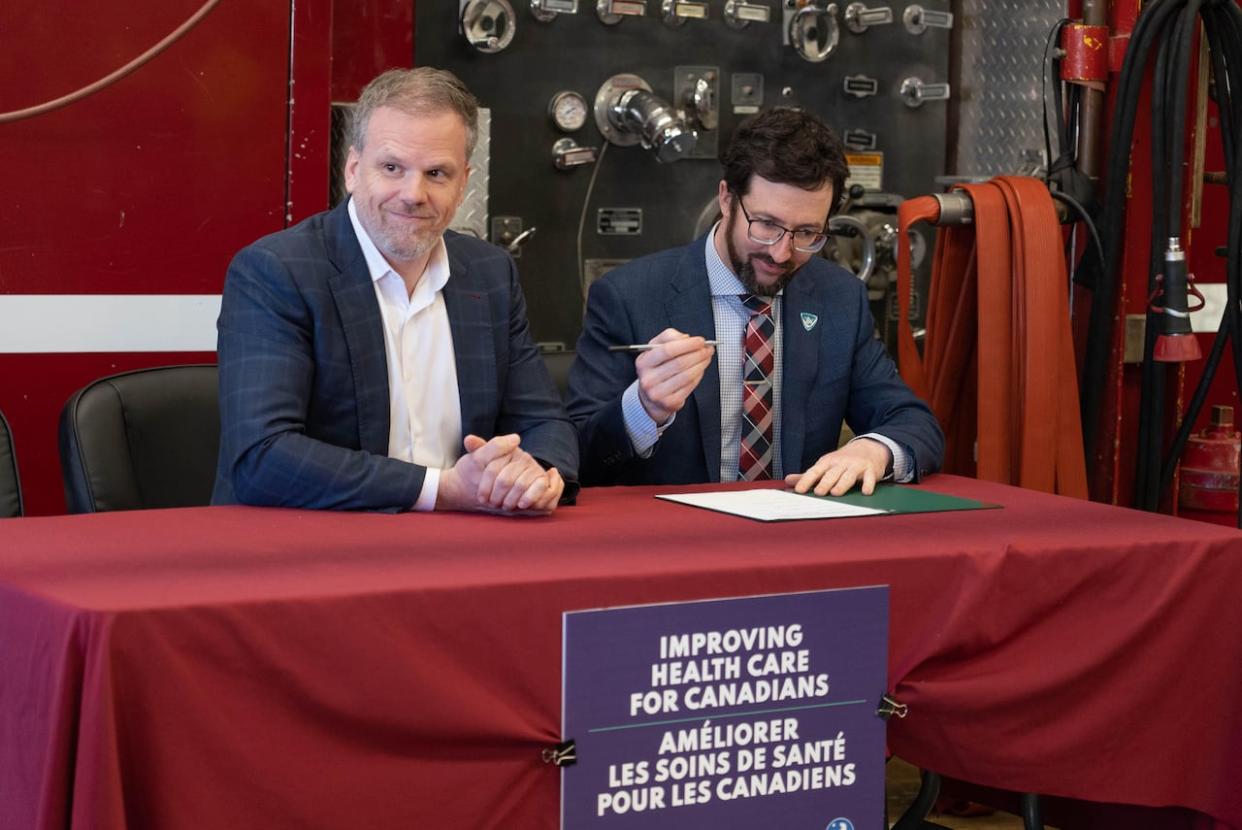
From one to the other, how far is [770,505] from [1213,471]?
1.95 m

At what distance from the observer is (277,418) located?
2562 millimetres

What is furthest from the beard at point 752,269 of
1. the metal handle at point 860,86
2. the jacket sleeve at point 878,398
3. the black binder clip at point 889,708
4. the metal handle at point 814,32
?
the metal handle at point 860,86

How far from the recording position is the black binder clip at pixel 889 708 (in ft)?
7.54

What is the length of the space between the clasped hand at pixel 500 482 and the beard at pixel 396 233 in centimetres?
46

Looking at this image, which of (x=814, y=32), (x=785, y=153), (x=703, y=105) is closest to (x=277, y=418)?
(x=785, y=153)

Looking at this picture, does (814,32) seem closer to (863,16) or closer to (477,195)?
(863,16)

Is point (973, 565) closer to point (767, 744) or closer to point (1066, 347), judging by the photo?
point (767, 744)

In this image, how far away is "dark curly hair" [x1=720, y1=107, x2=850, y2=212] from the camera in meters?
3.21

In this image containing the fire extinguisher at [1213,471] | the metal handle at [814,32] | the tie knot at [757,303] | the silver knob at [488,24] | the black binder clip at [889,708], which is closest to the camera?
the black binder clip at [889,708]

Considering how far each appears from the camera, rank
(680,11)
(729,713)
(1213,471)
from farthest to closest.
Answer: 1. (680,11)
2. (1213,471)
3. (729,713)

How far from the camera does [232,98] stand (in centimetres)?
343

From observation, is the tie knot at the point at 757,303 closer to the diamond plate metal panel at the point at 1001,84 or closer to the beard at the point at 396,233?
the beard at the point at 396,233

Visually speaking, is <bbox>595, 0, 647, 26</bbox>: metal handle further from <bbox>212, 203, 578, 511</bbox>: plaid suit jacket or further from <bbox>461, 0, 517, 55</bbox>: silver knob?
<bbox>212, 203, 578, 511</bbox>: plaid suit jacket

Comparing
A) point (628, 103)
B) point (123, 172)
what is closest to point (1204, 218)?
point (628, 103)
